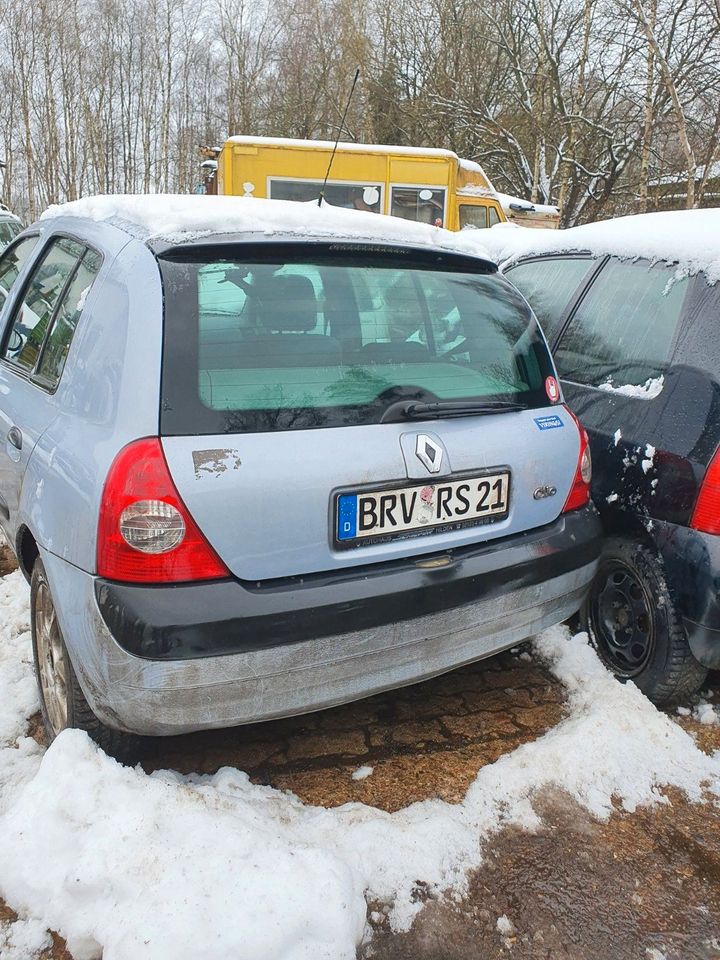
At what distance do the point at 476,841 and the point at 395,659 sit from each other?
0.55 metres

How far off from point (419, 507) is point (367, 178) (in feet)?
33.6

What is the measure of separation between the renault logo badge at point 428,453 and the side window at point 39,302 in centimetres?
133

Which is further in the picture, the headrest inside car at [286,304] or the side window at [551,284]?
the side window at [551,284]

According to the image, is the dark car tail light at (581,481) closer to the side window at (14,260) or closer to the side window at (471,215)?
the side window at (14,260)

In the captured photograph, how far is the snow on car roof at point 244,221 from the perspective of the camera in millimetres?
2098

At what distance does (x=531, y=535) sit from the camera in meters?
2.37

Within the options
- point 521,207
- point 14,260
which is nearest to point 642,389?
point 14,260

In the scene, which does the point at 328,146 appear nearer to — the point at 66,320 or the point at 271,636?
the point at 66,320

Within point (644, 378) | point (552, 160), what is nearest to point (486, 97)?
point (552, 160)

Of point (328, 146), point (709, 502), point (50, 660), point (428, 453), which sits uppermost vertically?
point (328, 146)

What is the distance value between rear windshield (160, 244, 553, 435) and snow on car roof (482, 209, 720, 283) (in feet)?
1.97

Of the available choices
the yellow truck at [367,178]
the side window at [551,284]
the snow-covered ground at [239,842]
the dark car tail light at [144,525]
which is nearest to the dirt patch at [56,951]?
the snow-covered ground at [239,842]

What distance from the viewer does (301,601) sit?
1894 millimetres

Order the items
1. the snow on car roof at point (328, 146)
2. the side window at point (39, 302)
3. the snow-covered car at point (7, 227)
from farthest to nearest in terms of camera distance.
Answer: the snow-covered car at point (7, 227) < the snow on car roof at point (328, 146) < the side window at point (39, 302)
